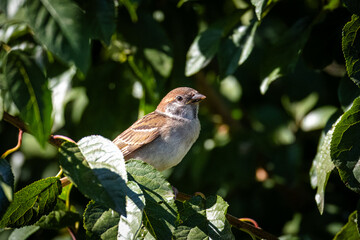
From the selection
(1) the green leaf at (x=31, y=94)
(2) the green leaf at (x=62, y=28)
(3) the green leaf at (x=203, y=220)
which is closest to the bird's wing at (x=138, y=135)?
(3) the green leaf at (x=203, y=220)

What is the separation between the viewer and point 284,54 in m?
3.03

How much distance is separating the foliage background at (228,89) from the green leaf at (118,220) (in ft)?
2.92

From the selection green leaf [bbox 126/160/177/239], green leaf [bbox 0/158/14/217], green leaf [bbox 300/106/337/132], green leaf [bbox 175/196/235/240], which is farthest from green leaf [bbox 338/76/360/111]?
green leaf [bbox 0/158/14/217]

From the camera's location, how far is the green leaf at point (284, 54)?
2.97m

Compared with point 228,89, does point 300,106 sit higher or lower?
lower

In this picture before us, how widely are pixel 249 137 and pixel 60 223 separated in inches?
82.8

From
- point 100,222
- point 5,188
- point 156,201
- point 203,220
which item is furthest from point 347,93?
point 5,188

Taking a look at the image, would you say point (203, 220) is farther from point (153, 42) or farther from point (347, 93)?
point (153, 42)

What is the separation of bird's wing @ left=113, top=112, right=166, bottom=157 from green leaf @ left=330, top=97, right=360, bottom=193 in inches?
67.5

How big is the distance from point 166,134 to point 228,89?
4.64ft

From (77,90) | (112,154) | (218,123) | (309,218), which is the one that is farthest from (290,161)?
(112,154)

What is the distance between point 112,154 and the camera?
2.06 metres

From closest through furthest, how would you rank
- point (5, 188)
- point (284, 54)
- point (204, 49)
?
point (5, 188)
point (284, 54)
point (204, 49)

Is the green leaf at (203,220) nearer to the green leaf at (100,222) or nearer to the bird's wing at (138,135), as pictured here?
the green leaf at (100,222)
